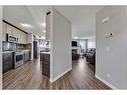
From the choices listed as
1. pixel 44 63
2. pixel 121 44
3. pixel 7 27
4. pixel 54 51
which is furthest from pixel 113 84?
pixel 7 27

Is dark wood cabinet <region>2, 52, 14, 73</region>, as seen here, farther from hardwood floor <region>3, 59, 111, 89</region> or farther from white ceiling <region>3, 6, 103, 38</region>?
white ceiling <region>3, 6, 103, 38</region>

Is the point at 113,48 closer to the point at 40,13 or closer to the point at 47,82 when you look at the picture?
the point at 47,82

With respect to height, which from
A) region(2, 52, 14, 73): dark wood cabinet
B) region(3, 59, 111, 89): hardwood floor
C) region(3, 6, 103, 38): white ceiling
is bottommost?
region(3, 59, 111, 89): hardwood floor

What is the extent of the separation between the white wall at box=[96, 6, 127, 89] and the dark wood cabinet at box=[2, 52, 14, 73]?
12.9 ft

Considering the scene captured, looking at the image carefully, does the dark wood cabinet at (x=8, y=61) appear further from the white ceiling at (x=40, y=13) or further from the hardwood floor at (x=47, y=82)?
the white ceiling at (x=40, y=13)

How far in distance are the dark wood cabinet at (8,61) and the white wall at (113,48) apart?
394 cm

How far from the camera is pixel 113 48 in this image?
2846mm

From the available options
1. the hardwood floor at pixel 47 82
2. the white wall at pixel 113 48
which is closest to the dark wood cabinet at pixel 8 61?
the hardwood floor at pixel 47 82

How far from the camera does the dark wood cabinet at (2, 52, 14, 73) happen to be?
4.52 m

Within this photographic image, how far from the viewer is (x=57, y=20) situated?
12.5 ft

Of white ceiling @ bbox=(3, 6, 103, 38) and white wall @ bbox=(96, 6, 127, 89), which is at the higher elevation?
white ceiling @ bbox=(3, 6, 103, 38)

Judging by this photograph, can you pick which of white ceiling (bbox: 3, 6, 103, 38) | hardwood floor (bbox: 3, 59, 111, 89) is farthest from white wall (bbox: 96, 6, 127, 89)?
white ceiling (bbox: 3, 6, 103, 38)

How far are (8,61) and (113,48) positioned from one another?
176 inches

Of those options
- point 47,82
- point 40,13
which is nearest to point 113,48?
point 47,82
